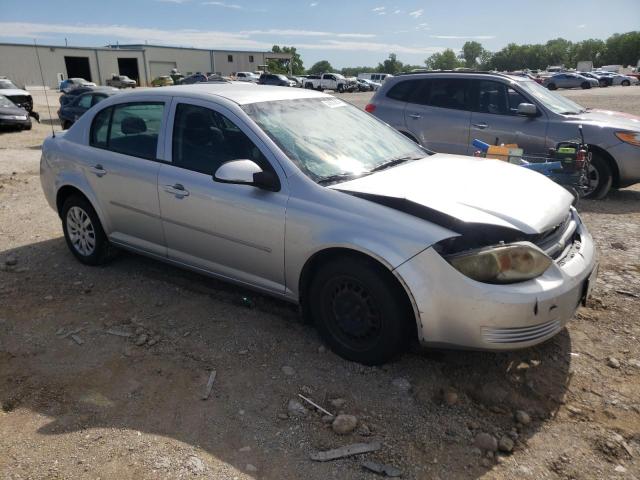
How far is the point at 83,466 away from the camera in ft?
8.32

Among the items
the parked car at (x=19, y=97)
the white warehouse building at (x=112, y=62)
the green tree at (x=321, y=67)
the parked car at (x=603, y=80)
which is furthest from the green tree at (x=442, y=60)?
the parked car at (x=19, y=97)

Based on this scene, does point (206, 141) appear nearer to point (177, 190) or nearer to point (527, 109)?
point (177, 190)

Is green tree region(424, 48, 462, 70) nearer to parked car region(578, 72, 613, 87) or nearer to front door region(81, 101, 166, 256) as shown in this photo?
parked car region(578, 72, 613, 87)

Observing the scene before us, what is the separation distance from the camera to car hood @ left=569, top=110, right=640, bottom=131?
7.05 m

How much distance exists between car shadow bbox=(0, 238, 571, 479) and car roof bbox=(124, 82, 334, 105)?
5.19 ft

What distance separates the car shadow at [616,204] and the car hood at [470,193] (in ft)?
11.8

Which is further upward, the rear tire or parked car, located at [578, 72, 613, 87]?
the rear tire

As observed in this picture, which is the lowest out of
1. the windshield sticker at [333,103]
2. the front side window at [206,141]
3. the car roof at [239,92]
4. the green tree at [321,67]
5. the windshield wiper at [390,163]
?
the green tree at [321,67]

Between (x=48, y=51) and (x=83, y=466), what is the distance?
6840cm

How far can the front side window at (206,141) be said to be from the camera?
3641mm

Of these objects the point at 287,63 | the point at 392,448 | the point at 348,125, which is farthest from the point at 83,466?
the point at 287,63

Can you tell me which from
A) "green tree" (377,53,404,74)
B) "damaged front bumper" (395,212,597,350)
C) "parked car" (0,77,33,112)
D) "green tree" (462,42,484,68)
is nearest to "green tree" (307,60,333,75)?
"green tree" (377,53,404,74)

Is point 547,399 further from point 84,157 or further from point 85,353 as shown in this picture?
point 84,157

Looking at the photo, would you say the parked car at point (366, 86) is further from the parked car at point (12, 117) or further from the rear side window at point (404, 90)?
the rear side window at point (404, 90)
